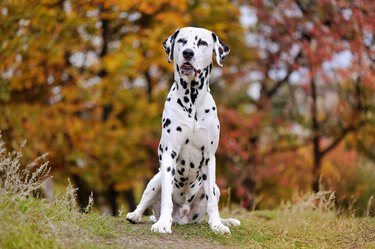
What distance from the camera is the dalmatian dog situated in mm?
6242

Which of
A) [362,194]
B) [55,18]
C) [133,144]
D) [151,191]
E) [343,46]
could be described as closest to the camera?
[151,191]

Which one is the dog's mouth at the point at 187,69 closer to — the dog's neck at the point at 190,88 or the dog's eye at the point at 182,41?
the dog's neck at the point at 190,88

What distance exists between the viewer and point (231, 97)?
648 inches

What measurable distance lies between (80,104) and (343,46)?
612 centimetres

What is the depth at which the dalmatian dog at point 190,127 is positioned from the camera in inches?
246

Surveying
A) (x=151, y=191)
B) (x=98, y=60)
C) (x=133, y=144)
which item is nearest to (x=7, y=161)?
(x=151, y=191)

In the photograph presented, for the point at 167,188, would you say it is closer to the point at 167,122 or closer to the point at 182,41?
the point at 167,122

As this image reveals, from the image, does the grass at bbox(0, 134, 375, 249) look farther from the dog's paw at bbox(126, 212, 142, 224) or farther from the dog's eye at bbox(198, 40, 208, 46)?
the dog's eye at bbox(198, 40, 208, 46)

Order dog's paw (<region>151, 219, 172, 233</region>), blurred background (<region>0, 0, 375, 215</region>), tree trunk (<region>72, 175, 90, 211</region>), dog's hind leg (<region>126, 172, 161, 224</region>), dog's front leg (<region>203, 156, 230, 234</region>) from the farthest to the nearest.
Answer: tree trunk (<region>72, 175, 90, 211</region>) → blurred background (<region>0, 0, 375, 215</region>) → dog's hind leg (<region>126, 172, 161, 224</region>) → dog's front leg (<region>203, 156, 230, 234</region>) → dog's paw (<region>151, 219, 172, 233</region>)

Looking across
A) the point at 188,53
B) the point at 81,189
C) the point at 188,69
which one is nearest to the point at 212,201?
the point at 188,69

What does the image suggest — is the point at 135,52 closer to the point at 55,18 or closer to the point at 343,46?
the point at 55,18

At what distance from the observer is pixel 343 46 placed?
563 inches

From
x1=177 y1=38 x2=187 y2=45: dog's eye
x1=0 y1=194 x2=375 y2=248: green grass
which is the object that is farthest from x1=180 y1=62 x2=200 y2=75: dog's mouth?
x1=0 y1=194 x2=375 y2=248: green grass

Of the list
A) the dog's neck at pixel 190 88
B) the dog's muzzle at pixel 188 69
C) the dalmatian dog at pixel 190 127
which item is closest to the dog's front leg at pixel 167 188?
the dalmatian dog at pixel 190 127
